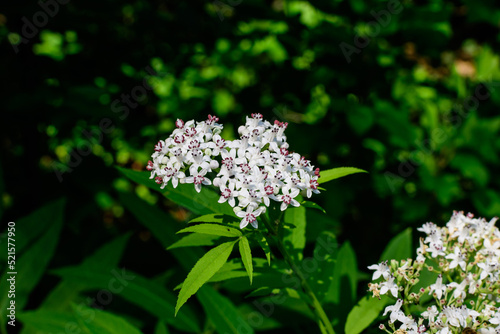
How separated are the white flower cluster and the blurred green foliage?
3.38 feet

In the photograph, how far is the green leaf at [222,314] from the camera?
1.98 meters

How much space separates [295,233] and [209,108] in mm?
1548

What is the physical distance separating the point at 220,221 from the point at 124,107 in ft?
6.18

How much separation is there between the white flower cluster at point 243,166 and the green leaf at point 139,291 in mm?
1110

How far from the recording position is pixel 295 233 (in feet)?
5.91

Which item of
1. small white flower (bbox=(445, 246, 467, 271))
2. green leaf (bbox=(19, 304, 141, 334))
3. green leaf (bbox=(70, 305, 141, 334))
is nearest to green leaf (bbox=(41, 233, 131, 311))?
green leaf (bbox=(19, 304, 141, 334))

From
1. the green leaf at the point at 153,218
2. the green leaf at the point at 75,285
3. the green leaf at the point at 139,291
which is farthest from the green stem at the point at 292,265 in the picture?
the green leaf at the point at 75,285

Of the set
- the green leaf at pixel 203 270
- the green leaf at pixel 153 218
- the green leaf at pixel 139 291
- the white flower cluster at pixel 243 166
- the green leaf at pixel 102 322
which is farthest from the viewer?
the green leaf at pixel 153 218

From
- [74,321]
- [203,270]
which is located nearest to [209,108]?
[74,321]

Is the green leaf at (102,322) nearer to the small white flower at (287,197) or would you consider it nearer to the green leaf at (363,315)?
the green leaf at (363,315)

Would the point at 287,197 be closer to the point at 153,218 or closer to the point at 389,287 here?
the point at 389,287

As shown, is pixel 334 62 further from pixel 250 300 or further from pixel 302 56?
pixel 250 300

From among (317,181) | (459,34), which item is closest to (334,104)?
(317,181)

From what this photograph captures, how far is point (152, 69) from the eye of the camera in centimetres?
318
